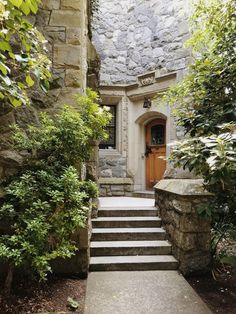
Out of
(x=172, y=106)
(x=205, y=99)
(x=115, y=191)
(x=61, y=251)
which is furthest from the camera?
(x=115, y=191)

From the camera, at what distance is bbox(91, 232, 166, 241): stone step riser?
3061mm

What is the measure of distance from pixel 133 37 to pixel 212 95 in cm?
384

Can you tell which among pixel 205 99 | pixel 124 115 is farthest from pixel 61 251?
pixel 124 115

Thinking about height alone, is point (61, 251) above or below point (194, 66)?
below

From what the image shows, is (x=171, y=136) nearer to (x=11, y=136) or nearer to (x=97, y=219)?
(x=97, y=219)

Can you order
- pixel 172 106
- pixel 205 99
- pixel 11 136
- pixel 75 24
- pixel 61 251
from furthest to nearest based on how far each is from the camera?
1. pixel 172 106
2. pixel 205 99
3. pixel 75 24
4. pixel 11 136
5. pixel 61 251

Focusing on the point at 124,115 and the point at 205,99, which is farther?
the point at 124,115

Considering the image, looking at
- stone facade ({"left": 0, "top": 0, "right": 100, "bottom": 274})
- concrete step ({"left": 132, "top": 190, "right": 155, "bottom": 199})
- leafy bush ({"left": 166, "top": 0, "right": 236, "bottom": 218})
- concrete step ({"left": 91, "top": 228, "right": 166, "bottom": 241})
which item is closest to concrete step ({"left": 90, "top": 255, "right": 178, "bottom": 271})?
stone facade ({"left": 0, "top": 0, "right": 100, "bottom": 274})

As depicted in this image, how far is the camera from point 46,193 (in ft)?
6.20

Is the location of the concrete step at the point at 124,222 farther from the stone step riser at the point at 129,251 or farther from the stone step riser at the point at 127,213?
the stone step riser at the point at 129,251

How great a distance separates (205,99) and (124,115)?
3.28 metres

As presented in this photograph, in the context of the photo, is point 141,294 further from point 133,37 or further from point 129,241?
point 133,37

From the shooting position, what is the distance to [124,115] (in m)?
6.09

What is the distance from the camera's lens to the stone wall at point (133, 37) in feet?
17.8
